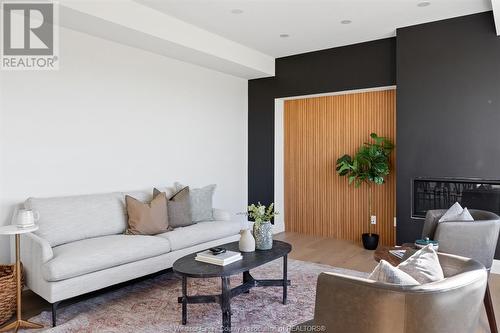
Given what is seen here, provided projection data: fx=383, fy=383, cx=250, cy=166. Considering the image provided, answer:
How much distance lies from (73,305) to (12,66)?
2.14 meters

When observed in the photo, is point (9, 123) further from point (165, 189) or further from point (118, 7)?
point (165, 189)

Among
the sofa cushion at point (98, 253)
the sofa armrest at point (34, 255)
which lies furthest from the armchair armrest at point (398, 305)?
the sofa armrest at point (34, 255)

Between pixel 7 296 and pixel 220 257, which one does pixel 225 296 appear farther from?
pixel 7 296

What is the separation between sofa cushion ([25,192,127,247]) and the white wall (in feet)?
0.77

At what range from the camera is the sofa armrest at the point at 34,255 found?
9.45ft

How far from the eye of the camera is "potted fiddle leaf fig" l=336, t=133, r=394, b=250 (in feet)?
15.7

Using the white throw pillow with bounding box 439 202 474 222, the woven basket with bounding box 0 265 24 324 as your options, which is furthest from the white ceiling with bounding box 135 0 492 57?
the woven basket with bounding box 0 265 24 324

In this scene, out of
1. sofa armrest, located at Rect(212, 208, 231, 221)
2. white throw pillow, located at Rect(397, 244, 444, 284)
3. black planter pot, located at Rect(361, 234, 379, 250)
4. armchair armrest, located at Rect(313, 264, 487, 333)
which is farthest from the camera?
black planter pot, located at Rect(361, 234, 379, 250)

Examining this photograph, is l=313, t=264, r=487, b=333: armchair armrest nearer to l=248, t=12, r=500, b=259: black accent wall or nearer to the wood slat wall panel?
l=248, t=12, r=500, b=259: black accent wall

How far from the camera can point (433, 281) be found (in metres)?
1.68

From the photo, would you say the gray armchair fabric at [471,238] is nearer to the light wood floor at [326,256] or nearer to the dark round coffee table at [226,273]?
the light wood floor at [326,256]

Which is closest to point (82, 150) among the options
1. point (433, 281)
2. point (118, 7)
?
point (118, 7)

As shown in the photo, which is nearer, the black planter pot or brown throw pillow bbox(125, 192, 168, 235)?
brown throw pillow bbox(125, 192, 168, 235)

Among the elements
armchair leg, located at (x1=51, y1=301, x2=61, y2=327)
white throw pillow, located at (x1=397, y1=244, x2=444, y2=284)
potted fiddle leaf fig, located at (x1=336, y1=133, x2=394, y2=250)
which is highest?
potted fiddle leaf fig, located at (x1=336, y1=133, x2=394, y2=250)
